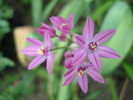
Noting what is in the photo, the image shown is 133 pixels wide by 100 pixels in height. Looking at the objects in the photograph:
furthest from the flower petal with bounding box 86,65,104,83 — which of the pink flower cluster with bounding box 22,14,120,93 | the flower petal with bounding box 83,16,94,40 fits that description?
the flower petal with bounding box 83,16,94,40

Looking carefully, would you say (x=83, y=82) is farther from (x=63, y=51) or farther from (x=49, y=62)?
(x=63, y=51)

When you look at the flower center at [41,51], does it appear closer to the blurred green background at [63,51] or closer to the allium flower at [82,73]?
the allium flower at [82,73]

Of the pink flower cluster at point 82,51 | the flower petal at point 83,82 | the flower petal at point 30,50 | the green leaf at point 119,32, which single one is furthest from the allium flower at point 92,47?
the green leaf at point 119,32

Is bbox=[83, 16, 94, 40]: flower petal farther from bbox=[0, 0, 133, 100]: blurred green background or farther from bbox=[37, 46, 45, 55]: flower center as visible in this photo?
bbox=[0, 0, 133, 100]: blurred green background

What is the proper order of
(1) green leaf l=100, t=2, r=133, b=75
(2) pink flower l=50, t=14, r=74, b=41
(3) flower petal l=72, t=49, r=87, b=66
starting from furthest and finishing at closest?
(1) green leaf l=100, t=2, r=133, b=75, (2) pink flower l=50, t=14, r=74, b=41, (3) flower petal l=72, t=49, r=87, b=66

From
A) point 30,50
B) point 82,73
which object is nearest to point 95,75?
point 82,73
